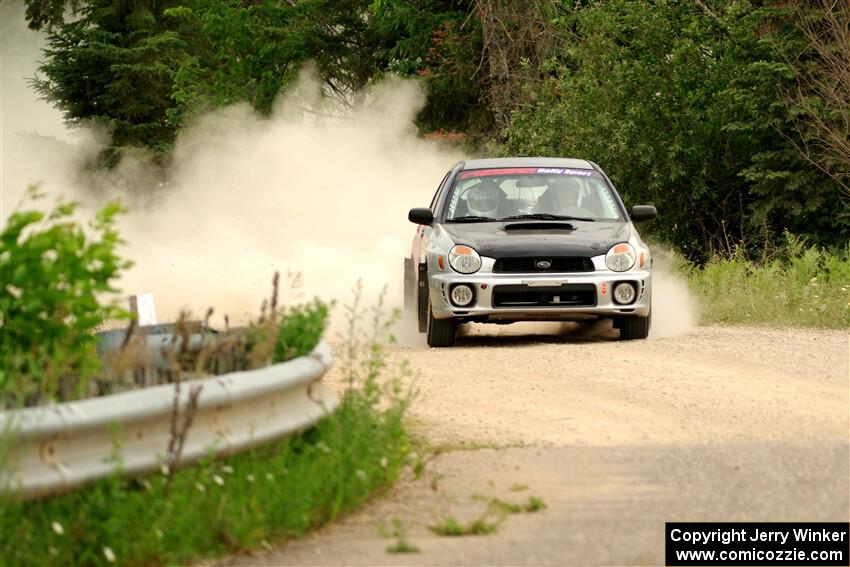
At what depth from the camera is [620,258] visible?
15250 millimetres

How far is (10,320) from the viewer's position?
7688mm

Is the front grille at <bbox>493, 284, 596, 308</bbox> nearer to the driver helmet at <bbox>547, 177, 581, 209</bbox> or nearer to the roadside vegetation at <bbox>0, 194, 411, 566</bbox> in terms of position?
the driver helmet at <bbox>547, 177, 581, 209</bbox>

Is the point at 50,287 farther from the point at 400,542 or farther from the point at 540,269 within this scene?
the point at 540,269

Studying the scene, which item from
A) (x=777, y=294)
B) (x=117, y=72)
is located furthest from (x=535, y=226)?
(x=117, y=72)

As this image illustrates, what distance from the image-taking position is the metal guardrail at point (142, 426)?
630 centimetres

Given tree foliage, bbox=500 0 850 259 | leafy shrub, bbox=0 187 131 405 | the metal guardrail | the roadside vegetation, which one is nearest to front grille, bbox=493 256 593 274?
the roadside vegetation

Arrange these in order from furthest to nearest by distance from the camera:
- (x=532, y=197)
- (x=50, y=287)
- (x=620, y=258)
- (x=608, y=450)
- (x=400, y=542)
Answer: (x=532, y=197), (x=620, y=258), (x=608, y=450), (x=50, y=287), (x=400, y=542)

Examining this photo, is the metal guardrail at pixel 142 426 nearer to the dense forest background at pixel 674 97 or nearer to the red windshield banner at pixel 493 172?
the red windshield banner at pixel 493 172

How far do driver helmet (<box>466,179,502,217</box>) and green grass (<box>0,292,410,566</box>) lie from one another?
332 inches

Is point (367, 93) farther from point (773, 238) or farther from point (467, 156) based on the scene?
point (773, 238)

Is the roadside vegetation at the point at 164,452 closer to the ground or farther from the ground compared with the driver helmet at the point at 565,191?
closer to the ground

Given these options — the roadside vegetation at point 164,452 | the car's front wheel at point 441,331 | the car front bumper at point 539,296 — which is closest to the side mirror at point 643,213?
the car front bumper at point 539,296

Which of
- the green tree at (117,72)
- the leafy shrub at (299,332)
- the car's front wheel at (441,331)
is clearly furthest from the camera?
the green tree at (117,72)

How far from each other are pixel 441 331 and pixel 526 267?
0.94m
